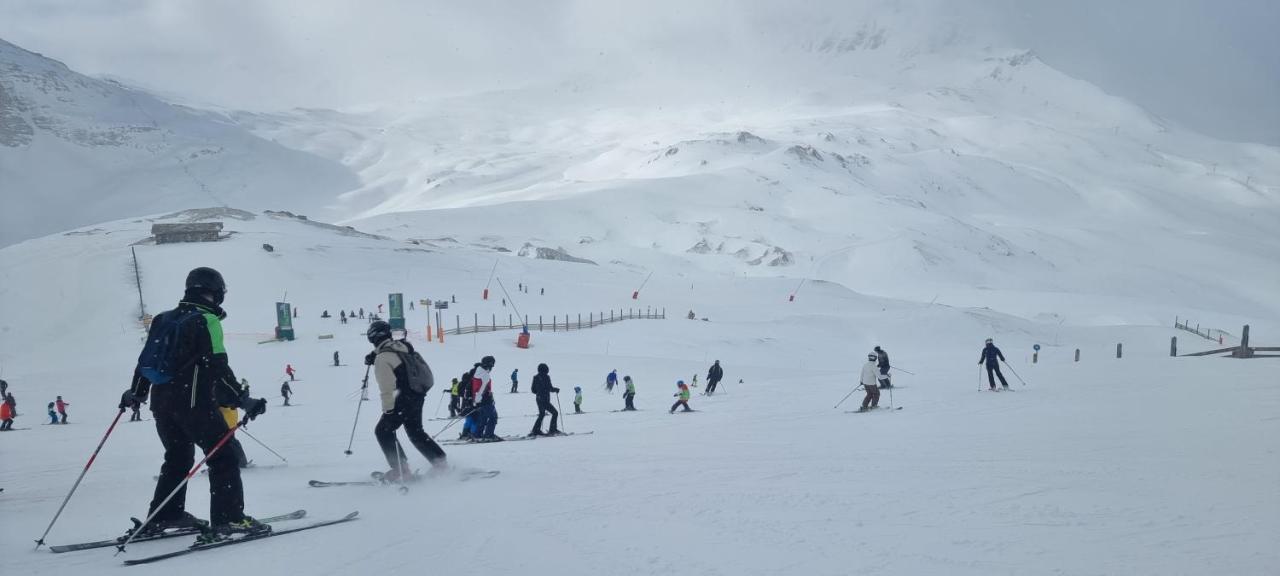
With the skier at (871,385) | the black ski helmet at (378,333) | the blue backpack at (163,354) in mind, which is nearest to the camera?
the blue backpack at (163,354)

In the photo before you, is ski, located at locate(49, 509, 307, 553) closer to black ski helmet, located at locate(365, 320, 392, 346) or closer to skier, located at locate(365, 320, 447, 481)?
skier, located at locate(365, 320, 447, 481)

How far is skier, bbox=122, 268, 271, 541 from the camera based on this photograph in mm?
5957

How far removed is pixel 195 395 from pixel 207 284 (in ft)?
2.73

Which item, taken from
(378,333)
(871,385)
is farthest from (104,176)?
(378,333)

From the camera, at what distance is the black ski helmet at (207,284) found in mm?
6129

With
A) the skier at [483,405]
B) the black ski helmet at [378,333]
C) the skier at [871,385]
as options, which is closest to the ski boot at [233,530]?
the black ski helmet at [378,333]

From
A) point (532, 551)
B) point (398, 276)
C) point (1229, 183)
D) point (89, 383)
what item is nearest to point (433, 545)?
point (532, 551)

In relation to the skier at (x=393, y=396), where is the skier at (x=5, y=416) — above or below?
below

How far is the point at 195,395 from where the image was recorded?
6.06 meters

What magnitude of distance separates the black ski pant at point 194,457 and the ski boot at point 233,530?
0.04 meters

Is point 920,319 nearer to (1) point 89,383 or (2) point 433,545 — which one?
(1) point 89,383

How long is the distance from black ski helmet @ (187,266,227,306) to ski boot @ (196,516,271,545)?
168cm

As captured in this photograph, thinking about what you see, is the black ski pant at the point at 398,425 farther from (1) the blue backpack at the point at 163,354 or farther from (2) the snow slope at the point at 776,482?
(1) the blue backpack at the point at 163,354

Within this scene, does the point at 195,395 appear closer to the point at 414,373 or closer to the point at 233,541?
the point at 233,541
